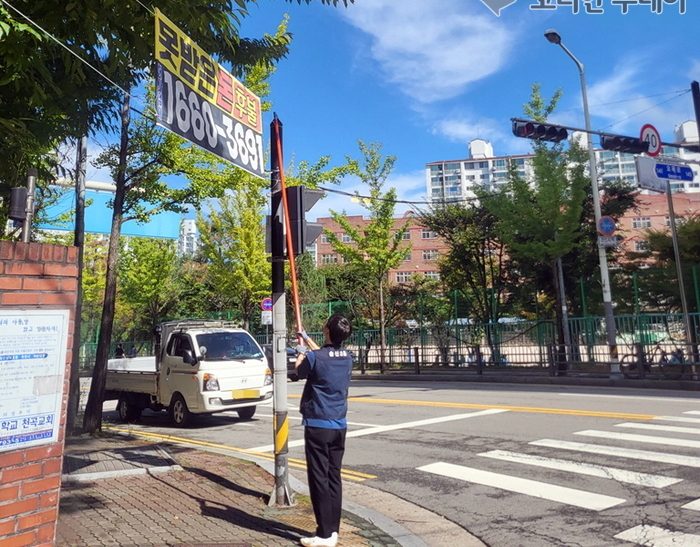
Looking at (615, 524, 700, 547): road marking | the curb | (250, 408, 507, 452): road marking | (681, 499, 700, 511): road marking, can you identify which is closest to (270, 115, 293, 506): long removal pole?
the curb

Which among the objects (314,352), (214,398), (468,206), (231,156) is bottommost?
(214,398)

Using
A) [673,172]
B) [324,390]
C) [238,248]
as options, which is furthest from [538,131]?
[238,248]

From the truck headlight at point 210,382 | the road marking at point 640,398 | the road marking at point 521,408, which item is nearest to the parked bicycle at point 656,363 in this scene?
the road marking at point 640,398

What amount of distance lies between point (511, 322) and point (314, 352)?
59.2ft

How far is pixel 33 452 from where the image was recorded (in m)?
3.57

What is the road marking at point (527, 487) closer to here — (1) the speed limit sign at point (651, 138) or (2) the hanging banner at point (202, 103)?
(2) the hanging banner at point (202, 103)

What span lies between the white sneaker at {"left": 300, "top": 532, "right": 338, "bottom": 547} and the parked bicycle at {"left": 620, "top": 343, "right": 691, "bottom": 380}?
45.4 ft

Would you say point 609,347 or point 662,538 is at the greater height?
point 609,347

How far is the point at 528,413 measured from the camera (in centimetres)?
1116

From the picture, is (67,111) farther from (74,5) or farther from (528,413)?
(528,413)

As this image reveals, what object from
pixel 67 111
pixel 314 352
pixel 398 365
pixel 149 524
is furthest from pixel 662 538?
pixel 398 365

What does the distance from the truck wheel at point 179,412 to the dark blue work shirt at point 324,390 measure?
8048mm

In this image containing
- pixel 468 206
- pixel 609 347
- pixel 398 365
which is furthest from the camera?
pixel 468 206

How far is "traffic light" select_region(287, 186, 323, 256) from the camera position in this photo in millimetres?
5918
